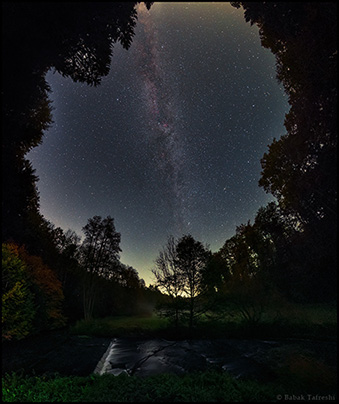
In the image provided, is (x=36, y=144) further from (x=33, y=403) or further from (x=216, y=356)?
(x=216, y=356)

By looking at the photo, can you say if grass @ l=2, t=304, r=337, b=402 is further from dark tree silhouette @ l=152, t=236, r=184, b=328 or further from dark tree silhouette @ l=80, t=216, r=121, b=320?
dark tree silhouette @ l=80, t=216, r=121, b=320

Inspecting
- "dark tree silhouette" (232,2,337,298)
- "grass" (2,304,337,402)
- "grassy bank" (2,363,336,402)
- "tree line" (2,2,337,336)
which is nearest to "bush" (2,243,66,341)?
"grass" (2,304,337,402)

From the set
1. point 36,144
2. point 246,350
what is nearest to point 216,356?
point 246,350

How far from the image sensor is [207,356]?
500 inches

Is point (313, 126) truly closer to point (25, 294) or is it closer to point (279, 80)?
point (279, 80)

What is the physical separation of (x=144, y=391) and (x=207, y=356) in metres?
10.4

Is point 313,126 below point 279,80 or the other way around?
below

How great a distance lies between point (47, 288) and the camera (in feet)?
66.3

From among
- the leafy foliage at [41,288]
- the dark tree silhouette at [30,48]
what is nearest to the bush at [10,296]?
the leafy foliage at [41,288]

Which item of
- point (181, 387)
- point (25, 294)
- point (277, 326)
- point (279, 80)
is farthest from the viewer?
point (277, 326)

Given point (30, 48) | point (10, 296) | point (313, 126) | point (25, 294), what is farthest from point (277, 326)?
point (30, 48)

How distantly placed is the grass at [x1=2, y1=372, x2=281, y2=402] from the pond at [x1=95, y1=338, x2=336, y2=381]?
463 centimetres

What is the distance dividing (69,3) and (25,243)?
56.3 feet

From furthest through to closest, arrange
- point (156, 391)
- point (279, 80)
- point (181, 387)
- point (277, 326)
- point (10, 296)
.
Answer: point (277, 326) < point (10, 296) < point (279, 80) < point (181, 387) < point (156, 391)
